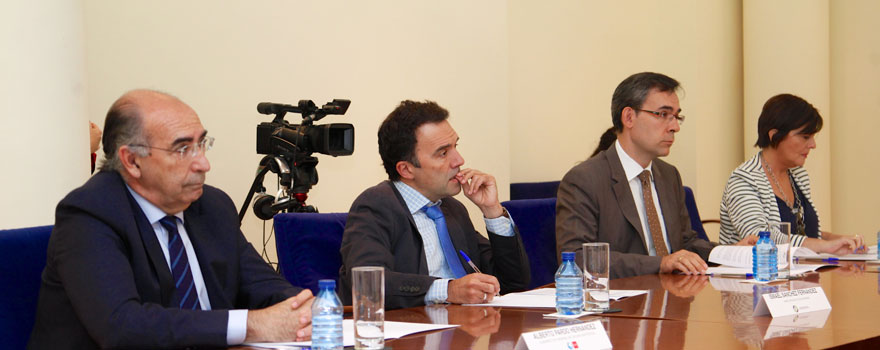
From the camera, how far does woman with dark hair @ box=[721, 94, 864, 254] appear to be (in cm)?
387

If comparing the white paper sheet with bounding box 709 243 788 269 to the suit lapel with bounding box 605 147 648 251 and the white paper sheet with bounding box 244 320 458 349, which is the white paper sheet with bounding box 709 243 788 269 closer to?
the suit lapel with bounding box 605 147 648 251

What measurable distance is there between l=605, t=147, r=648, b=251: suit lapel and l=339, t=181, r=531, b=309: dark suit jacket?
0.51 metres

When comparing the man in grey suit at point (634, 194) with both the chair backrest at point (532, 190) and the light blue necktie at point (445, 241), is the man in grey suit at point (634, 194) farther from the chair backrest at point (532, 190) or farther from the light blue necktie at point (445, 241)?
the chair backrest at point (532, 190)

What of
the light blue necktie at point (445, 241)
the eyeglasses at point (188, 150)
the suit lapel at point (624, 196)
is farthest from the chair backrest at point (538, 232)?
the eyeglasses at point (188, 150)

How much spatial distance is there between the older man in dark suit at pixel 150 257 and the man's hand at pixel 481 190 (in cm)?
82

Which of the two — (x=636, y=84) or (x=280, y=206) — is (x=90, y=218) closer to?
(x=280, y=206)

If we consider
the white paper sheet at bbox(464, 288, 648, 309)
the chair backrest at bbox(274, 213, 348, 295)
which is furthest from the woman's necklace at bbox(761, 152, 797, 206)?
the chair backrest at bbox(274, 213, 348, 295)

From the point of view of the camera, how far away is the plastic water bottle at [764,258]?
279cm

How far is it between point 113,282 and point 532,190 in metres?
4.03

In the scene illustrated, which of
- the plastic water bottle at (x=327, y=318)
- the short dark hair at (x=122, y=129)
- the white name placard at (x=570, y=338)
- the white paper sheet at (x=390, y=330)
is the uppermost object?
the short dark hair at (x=122, y=129)

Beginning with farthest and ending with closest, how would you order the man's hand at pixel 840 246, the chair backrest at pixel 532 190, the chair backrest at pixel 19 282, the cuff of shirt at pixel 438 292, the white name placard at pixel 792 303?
the chair backrest at pixel 532 190 → the man's hand at pixel 840 246 → the cuff of shirt at pixel 438 292 → the white name placard at pixel 792 303 → the chair backrest at pixel 19 282

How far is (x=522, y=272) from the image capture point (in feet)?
9.89

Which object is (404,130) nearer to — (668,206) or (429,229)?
(429,229)

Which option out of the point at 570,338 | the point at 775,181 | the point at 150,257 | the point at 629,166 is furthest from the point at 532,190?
the point at 570,338
